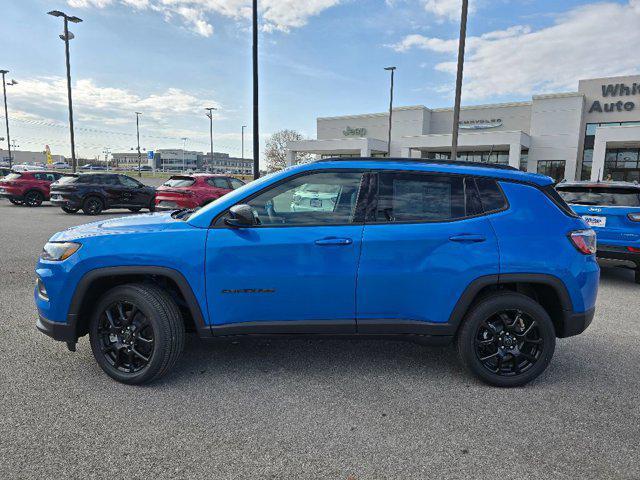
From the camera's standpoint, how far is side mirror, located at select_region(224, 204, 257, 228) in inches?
121

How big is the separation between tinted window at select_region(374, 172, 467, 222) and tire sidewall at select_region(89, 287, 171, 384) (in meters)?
1.75

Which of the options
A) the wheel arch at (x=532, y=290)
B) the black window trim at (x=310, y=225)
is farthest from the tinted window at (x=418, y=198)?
the wheel arch at (x=532, y=290)

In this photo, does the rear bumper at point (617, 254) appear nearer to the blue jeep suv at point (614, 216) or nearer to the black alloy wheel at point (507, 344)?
the blue jeep suv at point (614, 216)

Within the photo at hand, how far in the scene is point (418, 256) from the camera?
312cm

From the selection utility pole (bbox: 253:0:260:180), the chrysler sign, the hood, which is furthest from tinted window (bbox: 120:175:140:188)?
the chrysler sign

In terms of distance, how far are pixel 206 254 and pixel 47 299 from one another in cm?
127

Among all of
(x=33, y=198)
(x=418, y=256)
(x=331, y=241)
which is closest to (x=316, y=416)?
(x=331, y=241)

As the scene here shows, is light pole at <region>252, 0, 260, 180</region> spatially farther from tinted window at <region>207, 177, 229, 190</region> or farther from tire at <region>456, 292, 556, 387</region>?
tire at <region>456, 292, 556, 387</region>

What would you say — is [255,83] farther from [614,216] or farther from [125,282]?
[125,282]

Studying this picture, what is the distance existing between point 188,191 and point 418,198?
34.5 feet

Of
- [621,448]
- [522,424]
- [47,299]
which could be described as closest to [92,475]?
[47,299]

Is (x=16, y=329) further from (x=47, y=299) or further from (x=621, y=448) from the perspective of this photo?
(x=621, y=448)

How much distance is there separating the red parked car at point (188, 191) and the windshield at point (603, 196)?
9.09 metres

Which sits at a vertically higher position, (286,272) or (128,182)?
(128,182)
